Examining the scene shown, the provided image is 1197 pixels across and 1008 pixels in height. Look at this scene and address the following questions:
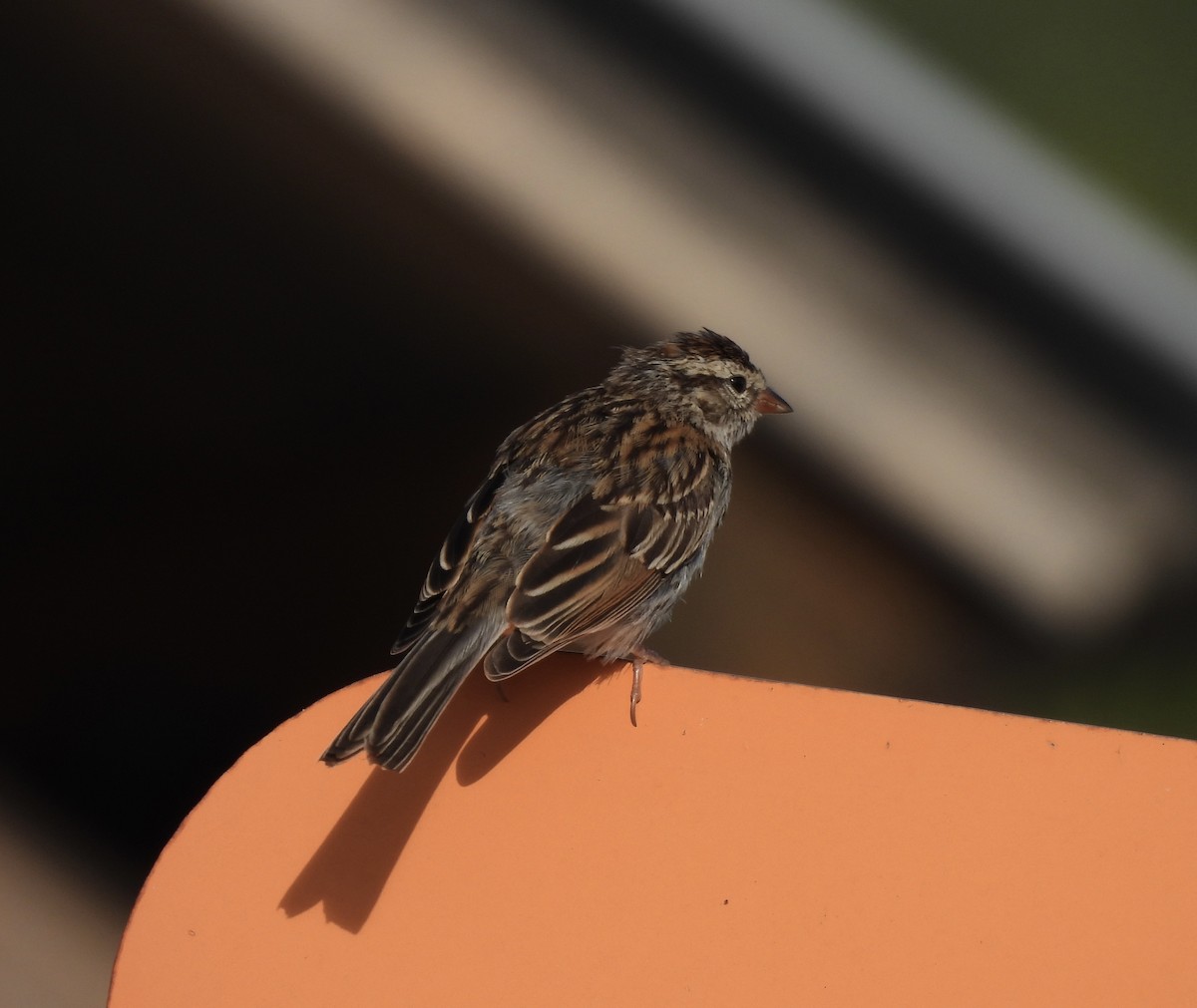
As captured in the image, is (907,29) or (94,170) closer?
(94,170)

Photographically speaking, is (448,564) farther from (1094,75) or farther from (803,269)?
(1094,75)

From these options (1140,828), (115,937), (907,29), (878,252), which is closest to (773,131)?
(878,252)

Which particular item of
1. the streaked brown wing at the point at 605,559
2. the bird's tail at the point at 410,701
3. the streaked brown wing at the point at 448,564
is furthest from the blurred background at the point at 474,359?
the bird's tail at the point at 410,701

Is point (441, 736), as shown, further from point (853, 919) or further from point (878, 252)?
point (878, 252)

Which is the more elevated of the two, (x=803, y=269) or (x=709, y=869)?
(x=803, y=269)

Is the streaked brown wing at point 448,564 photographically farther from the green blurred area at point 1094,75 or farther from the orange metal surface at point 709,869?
the green blurred area at point 1094,75

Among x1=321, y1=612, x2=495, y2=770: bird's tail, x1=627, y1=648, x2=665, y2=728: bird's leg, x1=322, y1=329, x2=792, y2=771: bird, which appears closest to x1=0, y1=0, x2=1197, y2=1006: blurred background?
x1=322, y1=329, x2=792, y2=771: bird

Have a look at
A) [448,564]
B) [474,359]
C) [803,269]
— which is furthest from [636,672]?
[803,269]

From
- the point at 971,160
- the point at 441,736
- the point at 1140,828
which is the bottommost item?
the point at 441,736
